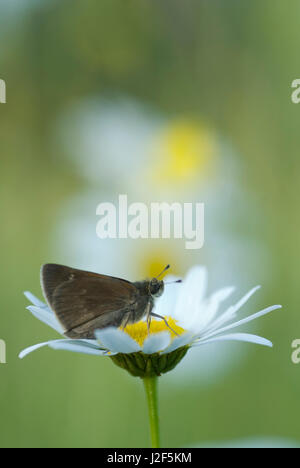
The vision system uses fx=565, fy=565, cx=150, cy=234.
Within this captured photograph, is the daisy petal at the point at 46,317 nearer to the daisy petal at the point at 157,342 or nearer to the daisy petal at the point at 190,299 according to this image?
the daisy petal at the point at 157,342

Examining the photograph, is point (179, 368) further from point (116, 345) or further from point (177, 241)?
point (116, 345)

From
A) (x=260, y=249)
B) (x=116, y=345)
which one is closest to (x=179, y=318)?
(x=116, y=345)

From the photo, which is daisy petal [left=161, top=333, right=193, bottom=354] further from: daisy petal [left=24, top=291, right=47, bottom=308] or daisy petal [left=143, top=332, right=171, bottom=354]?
daisy petal [left=24, top=291, right=47, bottom=308]

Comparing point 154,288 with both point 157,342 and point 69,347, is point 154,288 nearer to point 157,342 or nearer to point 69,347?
point 157,342

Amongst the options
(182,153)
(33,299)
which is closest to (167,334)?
(33,299)

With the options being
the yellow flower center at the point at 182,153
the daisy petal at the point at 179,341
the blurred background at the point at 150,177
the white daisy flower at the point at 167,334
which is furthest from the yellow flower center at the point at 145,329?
the yellow flower center at the point at 182,153

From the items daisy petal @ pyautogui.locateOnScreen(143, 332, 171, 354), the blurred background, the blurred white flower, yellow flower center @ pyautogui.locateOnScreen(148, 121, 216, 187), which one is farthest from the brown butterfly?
yellow flower center @ pyautogui.locateOnScreen(148, 121, 216, 187)
